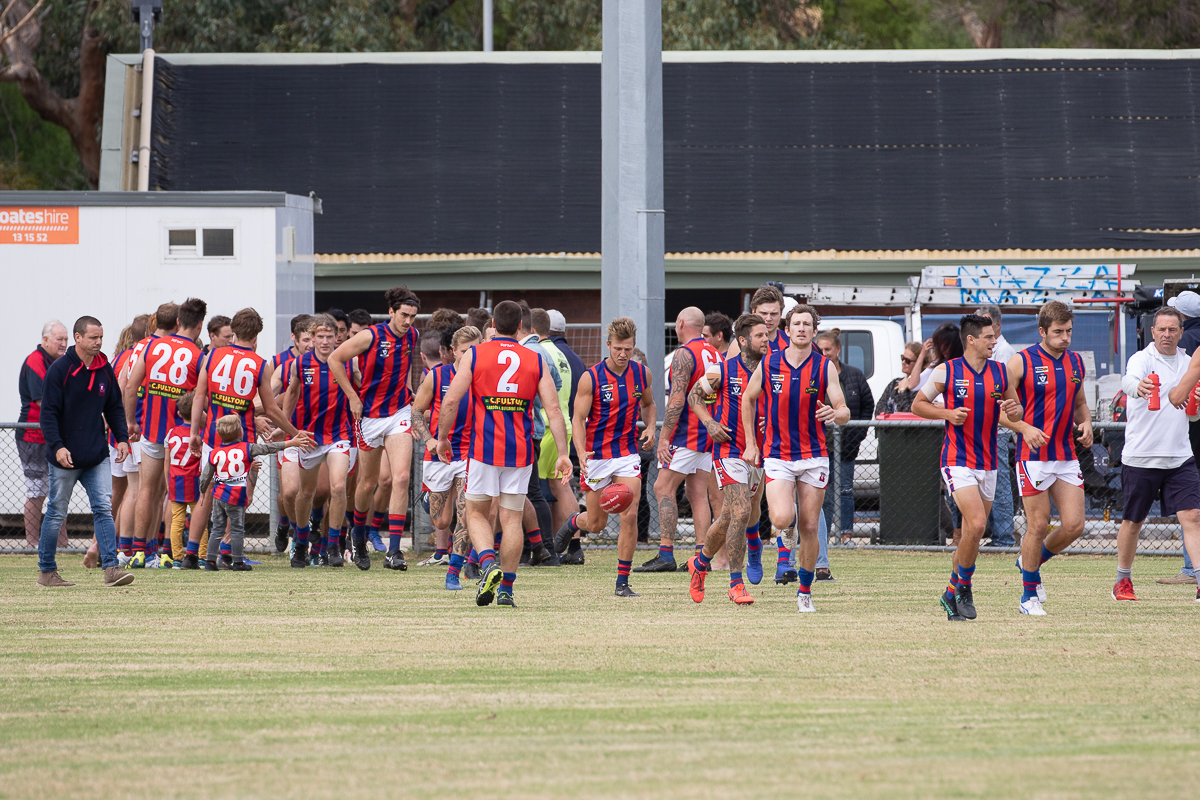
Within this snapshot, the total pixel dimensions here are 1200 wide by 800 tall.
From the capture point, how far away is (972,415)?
9664mm

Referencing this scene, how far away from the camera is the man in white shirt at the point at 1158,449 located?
10656 mm

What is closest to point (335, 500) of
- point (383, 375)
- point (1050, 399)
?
point (383, 375)

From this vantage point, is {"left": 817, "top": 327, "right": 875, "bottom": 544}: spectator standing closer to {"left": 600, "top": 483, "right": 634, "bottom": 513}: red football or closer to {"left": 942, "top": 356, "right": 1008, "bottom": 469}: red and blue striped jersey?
{"left": 600, "top": 483, "right": 634, "bottom": 513}: red football

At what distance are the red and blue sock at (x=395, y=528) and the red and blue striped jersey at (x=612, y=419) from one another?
2226 millimetres

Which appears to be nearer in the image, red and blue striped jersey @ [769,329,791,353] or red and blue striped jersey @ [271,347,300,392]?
red and blue striped jersey @ [769,329,791,353]

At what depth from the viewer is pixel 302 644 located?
8438 mm

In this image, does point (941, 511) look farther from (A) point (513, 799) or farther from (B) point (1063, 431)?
(A) point (513, 799)

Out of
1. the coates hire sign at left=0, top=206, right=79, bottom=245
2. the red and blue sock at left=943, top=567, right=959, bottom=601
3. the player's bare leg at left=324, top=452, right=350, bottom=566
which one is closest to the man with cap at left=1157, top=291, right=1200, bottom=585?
the red and blue sock at left=943, top=567, right=959, bottom=601

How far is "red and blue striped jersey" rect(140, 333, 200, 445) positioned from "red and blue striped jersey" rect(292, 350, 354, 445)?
3.11 feet

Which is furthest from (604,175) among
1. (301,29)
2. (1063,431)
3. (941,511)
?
(301,29)

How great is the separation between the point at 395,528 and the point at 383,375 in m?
1.30

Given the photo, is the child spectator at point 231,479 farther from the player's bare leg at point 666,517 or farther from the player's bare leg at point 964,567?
the player's bare leg at point 964,567

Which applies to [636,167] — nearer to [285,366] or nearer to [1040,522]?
[285,366]

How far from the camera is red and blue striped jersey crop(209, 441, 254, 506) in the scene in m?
13.1
